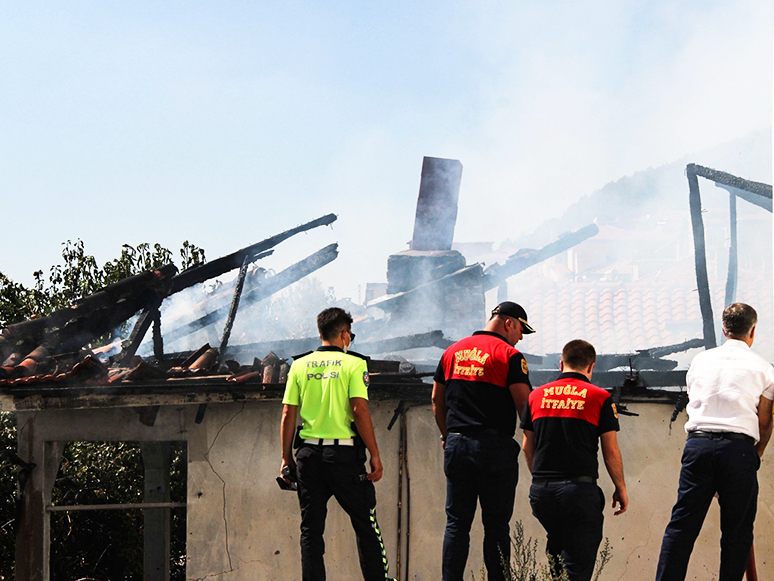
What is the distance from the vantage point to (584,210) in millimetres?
12586

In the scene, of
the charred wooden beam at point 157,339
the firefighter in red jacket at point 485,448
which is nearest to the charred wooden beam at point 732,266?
the firefighter in red jacket at point 485,448

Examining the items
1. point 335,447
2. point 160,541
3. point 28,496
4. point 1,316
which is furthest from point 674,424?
point 1,316

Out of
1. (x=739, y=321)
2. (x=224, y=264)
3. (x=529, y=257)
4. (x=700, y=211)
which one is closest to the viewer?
(x=739, y=321)

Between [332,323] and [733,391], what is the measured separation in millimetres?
2423

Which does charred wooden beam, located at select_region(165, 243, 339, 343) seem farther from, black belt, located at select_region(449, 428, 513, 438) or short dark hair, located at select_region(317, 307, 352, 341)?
black belt, located at select_region(449, 428, 513, 438)

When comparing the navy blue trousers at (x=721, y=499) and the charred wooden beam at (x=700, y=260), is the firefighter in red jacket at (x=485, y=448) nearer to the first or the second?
the navy blue trousers at (x=721, y=499)

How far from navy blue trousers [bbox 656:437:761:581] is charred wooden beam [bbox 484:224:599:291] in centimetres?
593

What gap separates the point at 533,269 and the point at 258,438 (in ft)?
22.0

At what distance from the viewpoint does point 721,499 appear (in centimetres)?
393

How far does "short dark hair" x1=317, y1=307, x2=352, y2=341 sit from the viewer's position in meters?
4.42

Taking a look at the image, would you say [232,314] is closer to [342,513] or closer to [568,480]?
[342,513]

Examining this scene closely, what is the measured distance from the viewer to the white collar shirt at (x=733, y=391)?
3.90m

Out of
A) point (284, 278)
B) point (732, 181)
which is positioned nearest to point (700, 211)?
point (732, 181)

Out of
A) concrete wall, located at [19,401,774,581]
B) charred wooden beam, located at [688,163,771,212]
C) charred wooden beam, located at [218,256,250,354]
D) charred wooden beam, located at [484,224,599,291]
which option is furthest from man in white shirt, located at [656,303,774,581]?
charred wooden beam, located at [484,224,599,291]
